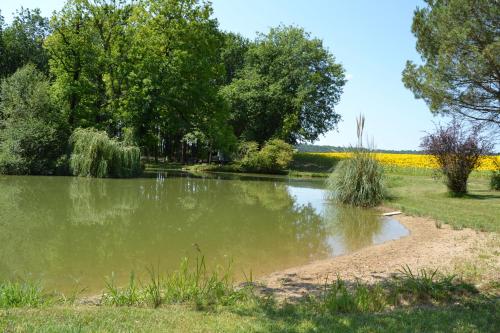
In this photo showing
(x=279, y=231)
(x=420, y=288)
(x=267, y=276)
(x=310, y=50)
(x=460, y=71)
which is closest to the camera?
(x=420, y=288)

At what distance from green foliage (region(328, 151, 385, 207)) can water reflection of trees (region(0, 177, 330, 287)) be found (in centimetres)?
163

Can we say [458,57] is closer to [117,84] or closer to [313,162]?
[117,84]

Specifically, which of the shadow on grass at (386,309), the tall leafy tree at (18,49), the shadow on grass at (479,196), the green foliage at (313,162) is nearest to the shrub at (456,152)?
the shadow on grass at (479,196)

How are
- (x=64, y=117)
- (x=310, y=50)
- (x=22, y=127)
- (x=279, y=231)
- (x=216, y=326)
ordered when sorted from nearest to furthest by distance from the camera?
(x=216, y=326)
(x=279, y=231)
(x=22, y=127)
(x=64, y=117)
(x=310, y=50)

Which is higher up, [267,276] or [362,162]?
[362,162]

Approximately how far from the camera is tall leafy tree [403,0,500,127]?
16328 mm

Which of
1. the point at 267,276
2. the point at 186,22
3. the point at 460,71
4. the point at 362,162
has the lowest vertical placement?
the point at 267,276

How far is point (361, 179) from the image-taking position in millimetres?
14945

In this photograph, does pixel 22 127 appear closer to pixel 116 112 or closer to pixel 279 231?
pixel 116 112

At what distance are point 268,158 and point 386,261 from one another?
2515cm

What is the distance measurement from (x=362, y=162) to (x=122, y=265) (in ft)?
33.3

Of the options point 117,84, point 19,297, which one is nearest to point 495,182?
point 19,297

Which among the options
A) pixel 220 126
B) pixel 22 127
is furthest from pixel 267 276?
pixel 220 126

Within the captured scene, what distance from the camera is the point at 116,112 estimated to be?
26297 mm
